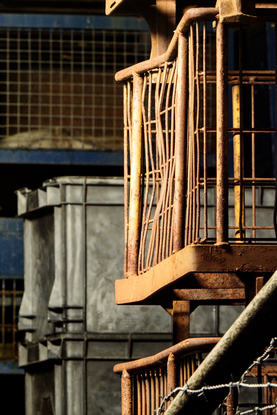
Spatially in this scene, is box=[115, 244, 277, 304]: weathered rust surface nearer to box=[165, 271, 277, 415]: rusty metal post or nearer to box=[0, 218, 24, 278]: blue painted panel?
box=[165, 271, 277, 415]: rusty metal post

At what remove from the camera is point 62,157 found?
13.2 meters

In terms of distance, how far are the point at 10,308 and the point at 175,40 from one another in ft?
26.0

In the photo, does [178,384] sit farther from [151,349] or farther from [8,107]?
[8,107]

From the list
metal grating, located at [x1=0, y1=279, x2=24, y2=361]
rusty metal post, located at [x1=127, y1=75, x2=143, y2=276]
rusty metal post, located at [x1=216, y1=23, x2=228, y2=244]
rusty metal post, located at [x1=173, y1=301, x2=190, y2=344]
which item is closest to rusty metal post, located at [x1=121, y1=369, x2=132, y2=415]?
rusty metal post, located at [x1=127, y1=75, x2=143, y2=276]

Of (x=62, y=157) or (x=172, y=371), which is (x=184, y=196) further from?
(x=62, y=157)

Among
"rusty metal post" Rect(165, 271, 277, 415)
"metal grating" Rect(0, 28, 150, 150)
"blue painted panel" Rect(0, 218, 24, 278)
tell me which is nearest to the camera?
"rusty metal post" Rect(165, 271, 277, 415)

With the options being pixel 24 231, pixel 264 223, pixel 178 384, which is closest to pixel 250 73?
pixel 178 384

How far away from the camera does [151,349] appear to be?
1005cm

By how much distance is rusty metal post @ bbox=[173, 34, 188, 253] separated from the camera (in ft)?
16.9

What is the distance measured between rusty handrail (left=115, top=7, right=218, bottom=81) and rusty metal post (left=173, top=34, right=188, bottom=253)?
9cm

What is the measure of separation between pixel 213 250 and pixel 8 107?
359 inches

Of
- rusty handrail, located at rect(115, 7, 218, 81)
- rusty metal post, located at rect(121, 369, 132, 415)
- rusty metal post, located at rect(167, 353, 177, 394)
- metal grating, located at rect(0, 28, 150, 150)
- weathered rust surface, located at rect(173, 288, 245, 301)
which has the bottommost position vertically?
rusty metal post, located at rect(121, 369, 132, 415)

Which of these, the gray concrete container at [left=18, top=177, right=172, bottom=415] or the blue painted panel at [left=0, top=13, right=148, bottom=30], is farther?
the blue painted panel at [left=0, top=13, right=148, bottom=30]

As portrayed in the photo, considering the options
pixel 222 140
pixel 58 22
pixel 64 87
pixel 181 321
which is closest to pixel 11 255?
pixel 64 87
